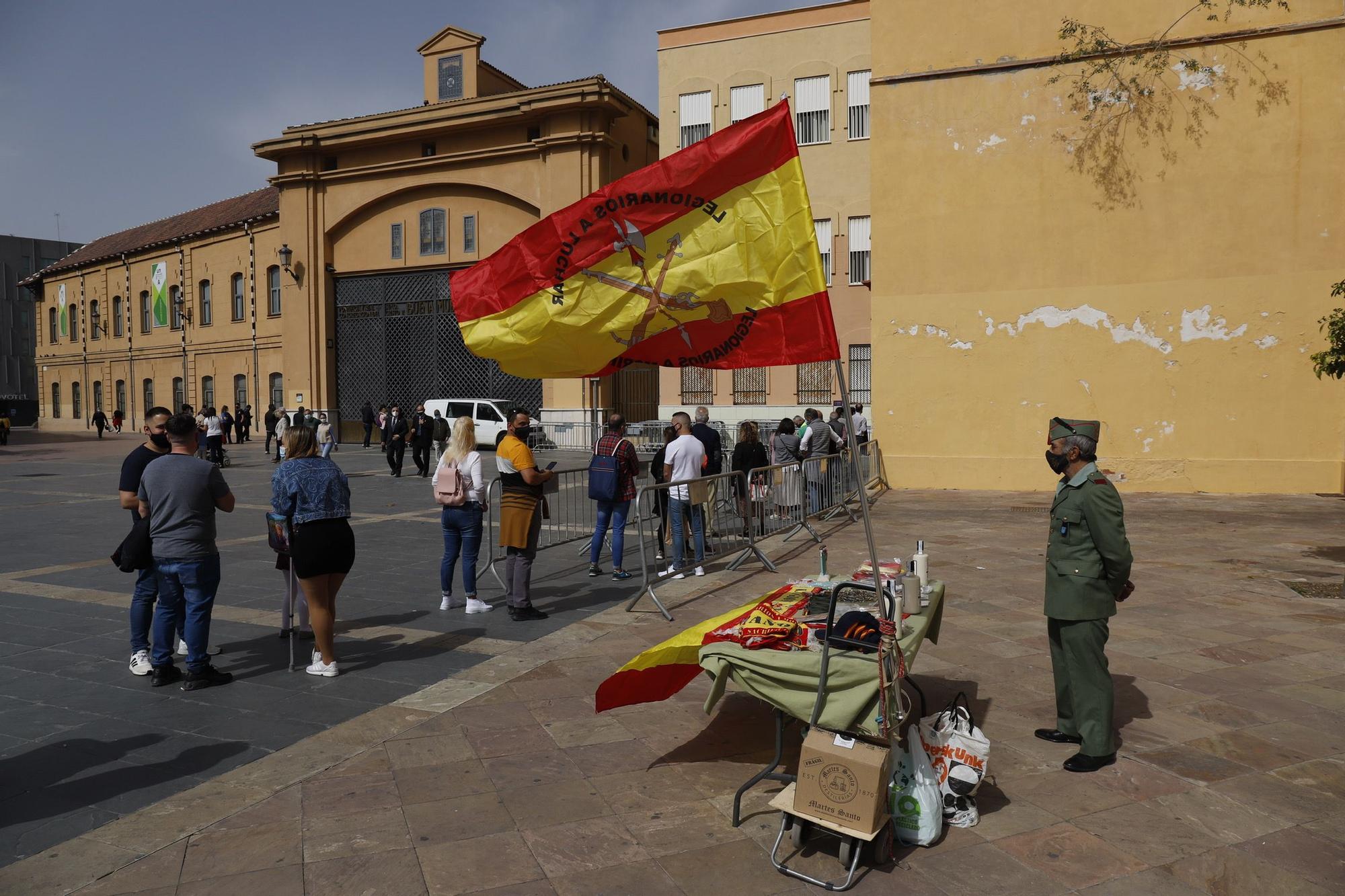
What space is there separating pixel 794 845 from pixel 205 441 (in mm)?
27039

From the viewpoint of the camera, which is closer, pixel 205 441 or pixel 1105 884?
pixel 1105 884

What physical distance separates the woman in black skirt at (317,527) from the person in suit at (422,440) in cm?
1568

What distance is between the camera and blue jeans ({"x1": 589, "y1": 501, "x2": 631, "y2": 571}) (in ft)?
32.6

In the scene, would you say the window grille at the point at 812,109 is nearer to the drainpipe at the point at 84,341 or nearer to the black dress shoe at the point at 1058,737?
the black dress shoe at the point at 1058,737

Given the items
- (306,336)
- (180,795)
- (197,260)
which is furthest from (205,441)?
(180,795)

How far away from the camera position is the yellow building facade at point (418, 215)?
1212 inches

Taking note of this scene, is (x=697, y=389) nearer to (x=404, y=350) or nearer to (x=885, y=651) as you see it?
(x=404, y=350)

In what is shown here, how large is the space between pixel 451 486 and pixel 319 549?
78.2 inches

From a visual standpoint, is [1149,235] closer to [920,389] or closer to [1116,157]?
[1116,157]

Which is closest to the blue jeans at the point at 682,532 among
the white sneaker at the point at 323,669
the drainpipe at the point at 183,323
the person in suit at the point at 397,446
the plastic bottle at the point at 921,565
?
the white sneaker at the point at 323,669

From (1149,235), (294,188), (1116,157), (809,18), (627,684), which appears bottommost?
(627,684)

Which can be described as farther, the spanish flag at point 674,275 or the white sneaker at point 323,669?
the white sneaker at point 323,669

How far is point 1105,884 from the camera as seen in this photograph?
145 inches

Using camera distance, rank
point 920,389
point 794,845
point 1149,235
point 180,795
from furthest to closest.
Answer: point 920,389
point 1149,235
point 180,795
point 794,845
